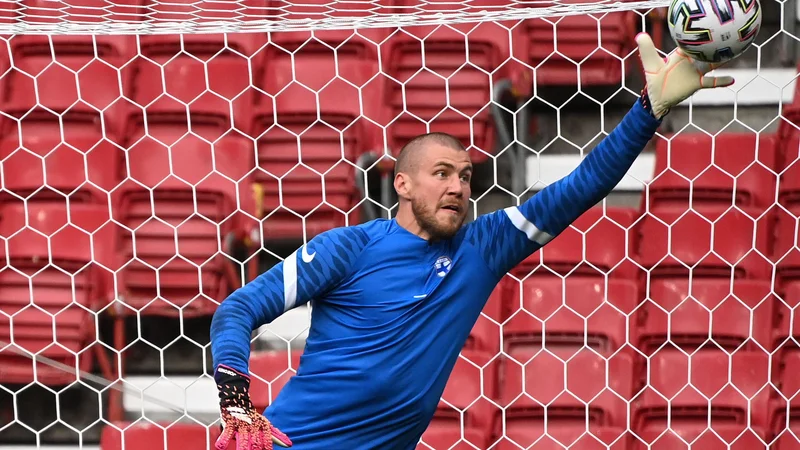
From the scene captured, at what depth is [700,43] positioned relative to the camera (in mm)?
2336

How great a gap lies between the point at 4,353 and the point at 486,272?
6.46 ft

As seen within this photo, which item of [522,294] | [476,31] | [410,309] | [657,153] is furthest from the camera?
[476,31]

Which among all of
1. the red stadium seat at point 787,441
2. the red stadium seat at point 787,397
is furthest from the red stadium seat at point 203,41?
the red stadium seat at point 787,441

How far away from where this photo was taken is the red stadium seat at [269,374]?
3.53 metres

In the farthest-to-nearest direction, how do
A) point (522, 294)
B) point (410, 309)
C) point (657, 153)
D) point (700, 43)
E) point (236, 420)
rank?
point (657, 153) → point (522, 294) → point (410, 309) → point (700, 43) → point (236, 420)

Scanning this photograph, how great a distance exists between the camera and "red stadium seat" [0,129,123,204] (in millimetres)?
4078

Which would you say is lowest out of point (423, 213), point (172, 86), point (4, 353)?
point (4, 353)

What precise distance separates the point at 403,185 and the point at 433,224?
5.0 inches

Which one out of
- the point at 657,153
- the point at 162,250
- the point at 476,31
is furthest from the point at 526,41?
the point at 162,250

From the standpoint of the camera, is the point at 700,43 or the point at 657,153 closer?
the point at 700,43

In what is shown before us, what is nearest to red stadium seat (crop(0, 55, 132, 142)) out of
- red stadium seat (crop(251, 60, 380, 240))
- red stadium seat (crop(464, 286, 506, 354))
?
red stadium seat (crop(251, 60, 380, 240))

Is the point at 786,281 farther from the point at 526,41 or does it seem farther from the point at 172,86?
the point at 172,86

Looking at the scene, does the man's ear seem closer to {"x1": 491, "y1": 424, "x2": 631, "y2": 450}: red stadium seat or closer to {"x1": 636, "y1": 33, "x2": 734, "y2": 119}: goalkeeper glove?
{"x1": 636, "y1": 33, "x2": 734, "y2": 119}: goalkeeper glove

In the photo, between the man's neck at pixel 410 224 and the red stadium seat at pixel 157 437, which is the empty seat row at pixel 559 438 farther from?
the man's neck at pixel 410 224
